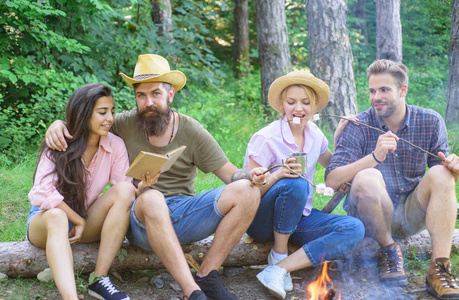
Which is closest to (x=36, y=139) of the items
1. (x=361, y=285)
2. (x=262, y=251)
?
(x=262, y=251)

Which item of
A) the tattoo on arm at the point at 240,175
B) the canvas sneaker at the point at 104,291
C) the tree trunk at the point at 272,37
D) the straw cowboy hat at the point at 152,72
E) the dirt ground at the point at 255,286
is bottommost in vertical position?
the dirt ground at the point at 255,286

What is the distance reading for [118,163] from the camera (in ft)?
11.2

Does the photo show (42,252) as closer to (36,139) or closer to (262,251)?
(262,251)

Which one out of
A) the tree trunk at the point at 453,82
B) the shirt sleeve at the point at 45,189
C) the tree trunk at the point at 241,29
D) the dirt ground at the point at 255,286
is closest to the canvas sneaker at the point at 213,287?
the dirt ground at the point at 255,286

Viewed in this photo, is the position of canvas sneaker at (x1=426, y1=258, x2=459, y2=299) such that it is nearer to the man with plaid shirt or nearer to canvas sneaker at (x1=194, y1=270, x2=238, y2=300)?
the man with plaid shirt

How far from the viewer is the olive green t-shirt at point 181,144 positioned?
3.56 m

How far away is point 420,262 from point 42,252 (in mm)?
2980

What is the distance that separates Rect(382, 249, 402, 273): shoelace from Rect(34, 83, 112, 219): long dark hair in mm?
2260

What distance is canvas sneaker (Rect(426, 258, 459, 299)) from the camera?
314 centimetres

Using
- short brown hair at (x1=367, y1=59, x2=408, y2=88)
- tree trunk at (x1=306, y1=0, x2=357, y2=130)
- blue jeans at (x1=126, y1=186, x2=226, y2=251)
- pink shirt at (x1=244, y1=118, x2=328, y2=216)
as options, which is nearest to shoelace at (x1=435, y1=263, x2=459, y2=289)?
pink shirt at (x1=244, y1=118, x2=328, y2=216)

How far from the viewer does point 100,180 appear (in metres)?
3.39

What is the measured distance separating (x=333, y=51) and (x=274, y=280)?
182 inches

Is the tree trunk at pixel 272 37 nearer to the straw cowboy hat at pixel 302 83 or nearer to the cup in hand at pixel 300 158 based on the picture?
the straw cowboy hat at pixel 302 83

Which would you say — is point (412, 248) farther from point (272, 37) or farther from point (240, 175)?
point (272, 37)
